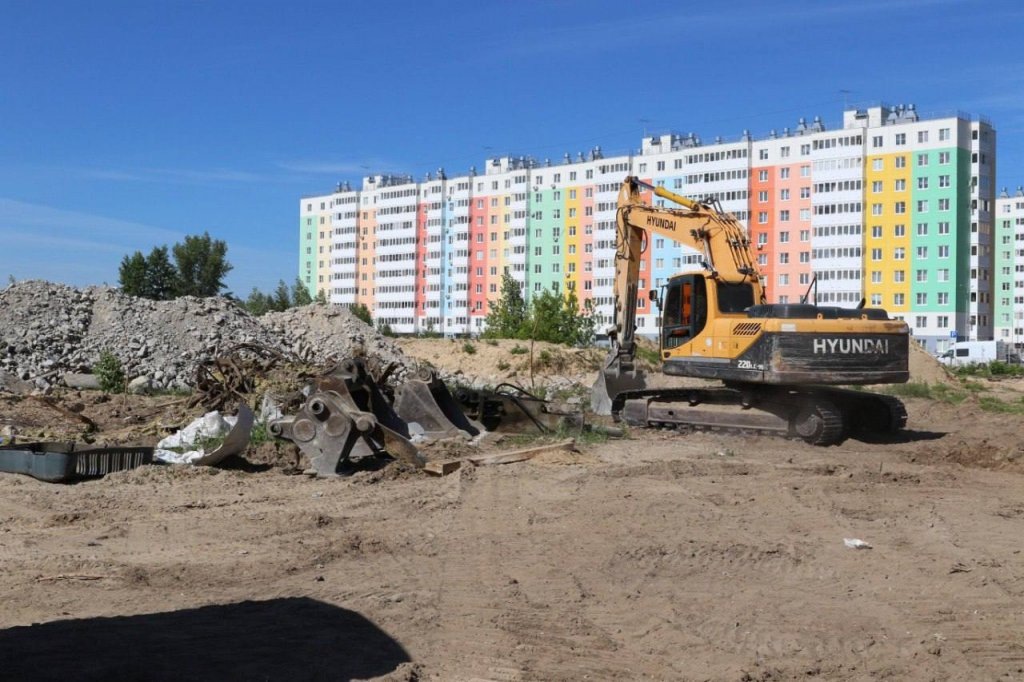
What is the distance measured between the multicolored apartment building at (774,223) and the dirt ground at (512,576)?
4029cm

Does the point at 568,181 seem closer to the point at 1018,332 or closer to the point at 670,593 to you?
the point at 1018,332

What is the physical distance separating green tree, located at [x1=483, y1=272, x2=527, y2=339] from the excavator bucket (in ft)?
72.9

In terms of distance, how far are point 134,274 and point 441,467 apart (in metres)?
52.3

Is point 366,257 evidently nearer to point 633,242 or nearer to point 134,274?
point 134,274

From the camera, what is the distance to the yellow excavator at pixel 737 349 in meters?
14.3

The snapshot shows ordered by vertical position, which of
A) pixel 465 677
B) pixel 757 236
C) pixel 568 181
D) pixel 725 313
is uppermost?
pixel 568 181

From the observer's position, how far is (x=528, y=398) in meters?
15.4

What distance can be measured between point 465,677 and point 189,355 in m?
19.0

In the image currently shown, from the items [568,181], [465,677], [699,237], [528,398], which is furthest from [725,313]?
[568,181]

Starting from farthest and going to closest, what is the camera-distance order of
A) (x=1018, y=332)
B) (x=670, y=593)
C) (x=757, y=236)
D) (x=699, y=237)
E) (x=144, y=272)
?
(x=1018, y=332), (x=757, y=236), (x=144, y=272), (x=699, y=237), (x=670, y=593)

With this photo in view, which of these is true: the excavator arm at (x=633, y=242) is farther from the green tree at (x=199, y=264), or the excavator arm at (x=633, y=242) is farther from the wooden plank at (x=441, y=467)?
the green tree at (x=199, y=264)

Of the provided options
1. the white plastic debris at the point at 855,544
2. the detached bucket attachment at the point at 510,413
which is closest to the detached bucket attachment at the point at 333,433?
the detached bucket attachment at the point at 510,413

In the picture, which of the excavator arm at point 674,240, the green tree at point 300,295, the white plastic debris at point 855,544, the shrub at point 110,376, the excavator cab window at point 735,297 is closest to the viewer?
the white plastic debris at point 855,544

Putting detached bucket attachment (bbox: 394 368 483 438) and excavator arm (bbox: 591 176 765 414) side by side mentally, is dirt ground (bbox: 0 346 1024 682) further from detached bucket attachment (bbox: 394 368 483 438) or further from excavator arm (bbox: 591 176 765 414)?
excavator arm (bbox: 591 176 765 414)
